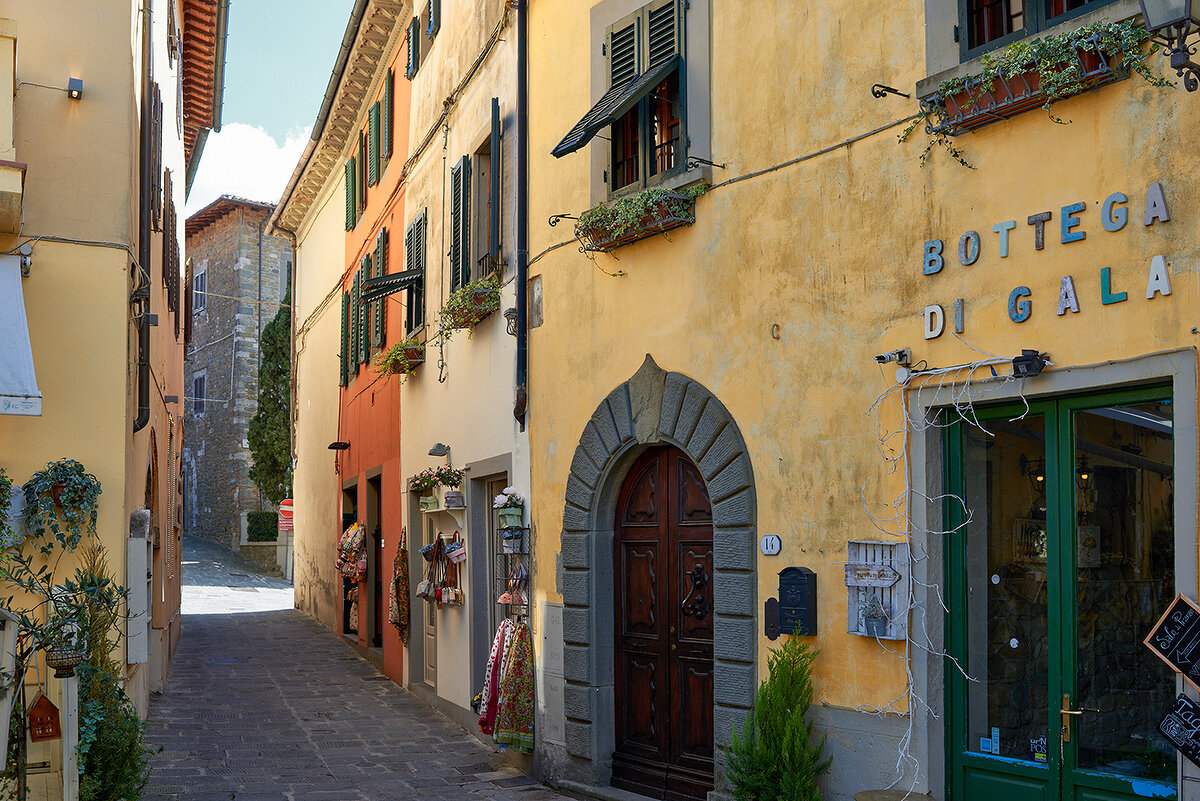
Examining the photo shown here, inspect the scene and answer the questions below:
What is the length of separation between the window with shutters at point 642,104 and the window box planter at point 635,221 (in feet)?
0.92

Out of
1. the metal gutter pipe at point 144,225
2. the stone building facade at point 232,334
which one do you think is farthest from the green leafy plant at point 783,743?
the stone building facade at point 232,334

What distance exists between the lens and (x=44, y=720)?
6.73 m

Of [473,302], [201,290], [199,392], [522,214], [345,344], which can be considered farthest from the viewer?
[199,392]

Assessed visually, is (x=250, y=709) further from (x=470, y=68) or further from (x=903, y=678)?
(x=903, y=678)

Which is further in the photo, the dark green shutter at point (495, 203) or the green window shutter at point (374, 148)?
the green window shutter at point (374, 148)

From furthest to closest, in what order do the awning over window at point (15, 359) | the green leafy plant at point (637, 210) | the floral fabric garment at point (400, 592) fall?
the floral fabric garment at point (400, 592), the green leafy plant at point (637, 210), the awning over window at point (15, 359)

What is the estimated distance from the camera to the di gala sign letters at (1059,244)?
16.0ft

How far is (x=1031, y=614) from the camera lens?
5.48 m

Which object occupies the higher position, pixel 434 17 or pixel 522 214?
pixel 434 17

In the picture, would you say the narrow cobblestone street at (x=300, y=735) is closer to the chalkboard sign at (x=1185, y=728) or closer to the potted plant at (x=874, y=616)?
the potted plant at (x=874, y=616)

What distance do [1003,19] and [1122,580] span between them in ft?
8.80

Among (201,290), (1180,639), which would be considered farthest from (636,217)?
(201,290)

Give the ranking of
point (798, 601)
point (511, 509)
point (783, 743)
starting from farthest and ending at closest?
point (511, 509), point (798, 601), point (783, 743)

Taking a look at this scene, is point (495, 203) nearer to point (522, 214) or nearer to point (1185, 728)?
point (522, 214)
